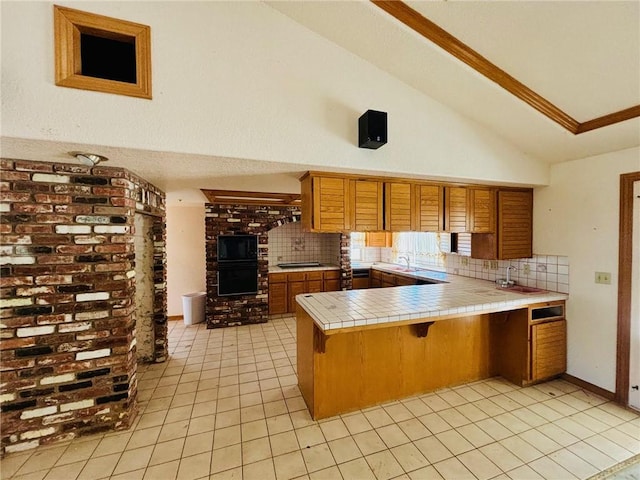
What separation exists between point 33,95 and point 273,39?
1448 millimetres

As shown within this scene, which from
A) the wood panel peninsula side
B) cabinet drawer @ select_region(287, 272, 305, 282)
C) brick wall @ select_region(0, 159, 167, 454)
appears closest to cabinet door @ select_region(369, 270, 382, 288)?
cabinet drawer @ select_region(287, 272, 305, 282)

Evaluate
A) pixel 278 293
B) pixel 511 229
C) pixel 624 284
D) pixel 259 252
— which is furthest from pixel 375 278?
pixel 624 284

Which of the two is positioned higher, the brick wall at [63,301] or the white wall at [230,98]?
the white wall at [230,98]

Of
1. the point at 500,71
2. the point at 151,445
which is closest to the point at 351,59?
the point at 500,71

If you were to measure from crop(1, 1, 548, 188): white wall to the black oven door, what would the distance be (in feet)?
10.1

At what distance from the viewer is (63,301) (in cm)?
192

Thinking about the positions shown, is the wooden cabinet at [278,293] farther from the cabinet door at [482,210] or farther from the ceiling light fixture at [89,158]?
the ceiling light fixture at [89,158]

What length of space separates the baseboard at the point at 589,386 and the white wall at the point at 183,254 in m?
5.53

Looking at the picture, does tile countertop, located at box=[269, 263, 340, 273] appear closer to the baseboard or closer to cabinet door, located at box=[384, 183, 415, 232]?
cabinet door, located at box=[384, 183, 415, 232]

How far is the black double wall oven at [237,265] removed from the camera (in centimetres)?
463

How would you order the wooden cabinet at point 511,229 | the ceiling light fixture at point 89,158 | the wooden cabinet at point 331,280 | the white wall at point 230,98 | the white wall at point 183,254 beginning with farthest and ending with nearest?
the wooden cabinet at point 331,280 < the white wall at point 183,254 < the wooden cabinet at point 511,229 < the ceiling light fixture at point 89,158 < the white wall at point 230,98

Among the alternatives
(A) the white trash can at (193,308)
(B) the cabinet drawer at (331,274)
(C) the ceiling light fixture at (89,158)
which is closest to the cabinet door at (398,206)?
(C) the ceiling light fixture at (89,158)

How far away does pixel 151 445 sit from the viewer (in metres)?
1.96

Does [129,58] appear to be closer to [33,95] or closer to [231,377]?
[33,95]
